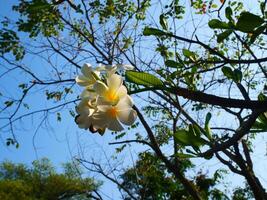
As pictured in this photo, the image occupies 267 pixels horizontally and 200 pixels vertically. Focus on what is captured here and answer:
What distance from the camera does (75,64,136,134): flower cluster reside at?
671 millimetres

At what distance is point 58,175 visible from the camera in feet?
82.4

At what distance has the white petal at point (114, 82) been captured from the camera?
0.70 metres

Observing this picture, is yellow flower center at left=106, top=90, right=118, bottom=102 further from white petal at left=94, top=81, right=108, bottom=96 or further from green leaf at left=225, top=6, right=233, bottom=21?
green leaf at left=225, top=6, right=233, bottom=21

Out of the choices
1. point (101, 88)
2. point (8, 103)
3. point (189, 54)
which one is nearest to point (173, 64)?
point (189, 54)

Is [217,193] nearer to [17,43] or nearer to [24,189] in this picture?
[17,43]

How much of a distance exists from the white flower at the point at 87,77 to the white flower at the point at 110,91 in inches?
1.6

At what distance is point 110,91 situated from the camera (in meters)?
0.70

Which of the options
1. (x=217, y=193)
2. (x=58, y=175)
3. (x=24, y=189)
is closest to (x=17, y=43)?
(x=217, y=193)

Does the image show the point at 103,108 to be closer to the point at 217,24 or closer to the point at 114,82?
the point at 114,82

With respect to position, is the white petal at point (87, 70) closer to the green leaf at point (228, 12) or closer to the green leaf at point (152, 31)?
the green leaf at point (152, 31)

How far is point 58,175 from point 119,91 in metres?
25.3

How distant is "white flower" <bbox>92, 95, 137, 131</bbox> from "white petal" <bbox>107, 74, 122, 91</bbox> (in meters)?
0.03

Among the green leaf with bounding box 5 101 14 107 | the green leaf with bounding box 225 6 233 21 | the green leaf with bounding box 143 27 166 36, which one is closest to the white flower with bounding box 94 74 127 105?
the green leaf with bounding box 143 27 166 36

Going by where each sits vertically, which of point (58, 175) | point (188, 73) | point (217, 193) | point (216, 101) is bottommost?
point (216, 101)
